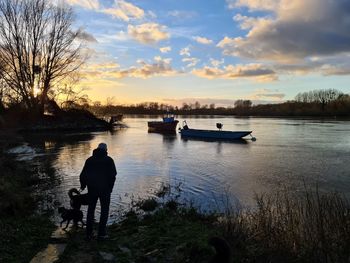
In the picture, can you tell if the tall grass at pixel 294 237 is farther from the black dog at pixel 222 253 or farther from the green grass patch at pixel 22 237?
the green grass patch at pixel 22 237

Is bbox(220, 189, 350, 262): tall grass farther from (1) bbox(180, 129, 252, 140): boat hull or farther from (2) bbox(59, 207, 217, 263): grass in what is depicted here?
(1) bbox(180, 129, 252, 140): boat hull

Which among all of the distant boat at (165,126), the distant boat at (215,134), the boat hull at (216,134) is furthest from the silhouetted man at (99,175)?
the distant boat at (165,126)

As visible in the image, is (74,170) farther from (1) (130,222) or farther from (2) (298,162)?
(2) (298,162)

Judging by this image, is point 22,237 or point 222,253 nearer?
point 222,253

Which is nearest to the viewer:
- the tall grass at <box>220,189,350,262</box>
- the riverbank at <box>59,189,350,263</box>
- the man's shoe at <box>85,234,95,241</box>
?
the tall grass at <box>220,189,350,262</box>

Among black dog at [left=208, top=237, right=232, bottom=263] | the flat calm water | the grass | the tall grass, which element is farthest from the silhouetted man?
black dog at [left=208, top=237, right=232, bottom=263]

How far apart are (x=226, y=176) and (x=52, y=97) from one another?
44.6 metres

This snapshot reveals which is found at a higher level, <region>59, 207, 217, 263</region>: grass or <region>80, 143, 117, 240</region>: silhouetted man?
<region>80, 143, 117, 240</region>: silhouetted man

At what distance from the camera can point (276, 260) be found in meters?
6.60

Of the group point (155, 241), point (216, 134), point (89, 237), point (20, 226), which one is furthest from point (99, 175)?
point (216, 134)

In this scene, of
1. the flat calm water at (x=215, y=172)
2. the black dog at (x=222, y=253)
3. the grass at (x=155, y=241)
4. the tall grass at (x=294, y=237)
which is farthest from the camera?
the flat calm water at (x=215, y=172)

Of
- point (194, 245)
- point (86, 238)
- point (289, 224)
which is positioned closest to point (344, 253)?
point (289, 224)

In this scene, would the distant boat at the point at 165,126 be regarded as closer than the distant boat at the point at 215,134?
No

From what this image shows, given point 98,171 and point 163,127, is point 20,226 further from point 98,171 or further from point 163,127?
point 163,127
